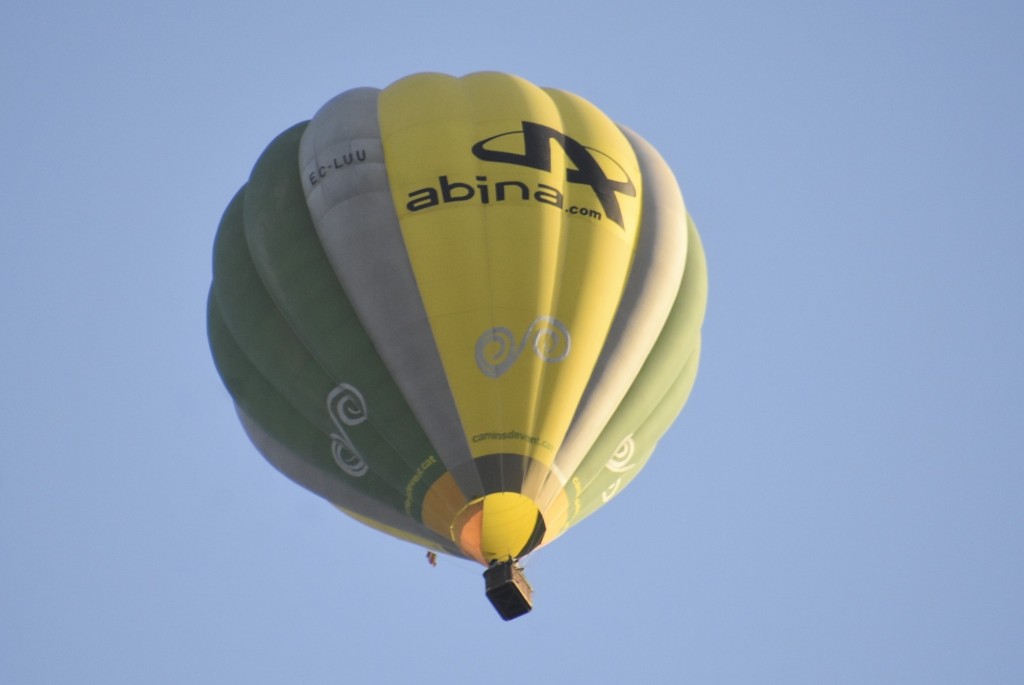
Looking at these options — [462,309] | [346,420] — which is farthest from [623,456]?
[346,420]

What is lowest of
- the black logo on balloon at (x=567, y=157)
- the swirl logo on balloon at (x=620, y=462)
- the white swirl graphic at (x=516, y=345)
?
the swirl logo on balloon at (x=620, y=462)

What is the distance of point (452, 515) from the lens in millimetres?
17141

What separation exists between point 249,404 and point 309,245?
1791 millimetres

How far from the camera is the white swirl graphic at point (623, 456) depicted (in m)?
18.3

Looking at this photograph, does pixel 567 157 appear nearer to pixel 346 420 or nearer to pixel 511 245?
pixel 511 245

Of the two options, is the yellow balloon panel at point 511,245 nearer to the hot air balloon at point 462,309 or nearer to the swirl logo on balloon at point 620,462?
the hot air balloon at point 462,309

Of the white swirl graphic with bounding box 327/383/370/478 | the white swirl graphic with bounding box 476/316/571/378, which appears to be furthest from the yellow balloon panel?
the white swirl graphic with bounding box 327/383/370/478

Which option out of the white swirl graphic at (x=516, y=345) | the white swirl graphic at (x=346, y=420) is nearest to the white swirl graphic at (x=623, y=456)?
the white swirl graphic at (x=516, y=345)

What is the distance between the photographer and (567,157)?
17.9 metres

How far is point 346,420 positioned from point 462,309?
1.47m

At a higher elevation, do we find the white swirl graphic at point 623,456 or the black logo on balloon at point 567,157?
the black logo on balloon at point 567,157

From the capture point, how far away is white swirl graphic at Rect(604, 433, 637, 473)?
18266 millimetres

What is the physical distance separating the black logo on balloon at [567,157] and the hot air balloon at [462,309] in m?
0.02

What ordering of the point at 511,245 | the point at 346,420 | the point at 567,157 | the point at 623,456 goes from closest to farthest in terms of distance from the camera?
the point at 511,245 < the point at 346,420 < the point at 567,157 < the point at 623,456
